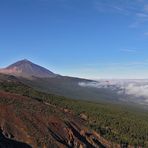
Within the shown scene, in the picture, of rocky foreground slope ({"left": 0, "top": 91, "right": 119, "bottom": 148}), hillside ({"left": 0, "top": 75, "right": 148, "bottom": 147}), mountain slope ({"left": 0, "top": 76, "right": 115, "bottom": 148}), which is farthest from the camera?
hillside ({"left": 0, "top": 75, "right": 148, "bottom": 147})

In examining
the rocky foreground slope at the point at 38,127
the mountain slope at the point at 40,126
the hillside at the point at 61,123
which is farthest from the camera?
the hillside at the point at 61,123

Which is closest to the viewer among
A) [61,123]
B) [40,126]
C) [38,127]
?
[38,127]

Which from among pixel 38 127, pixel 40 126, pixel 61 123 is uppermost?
pixel 61 123

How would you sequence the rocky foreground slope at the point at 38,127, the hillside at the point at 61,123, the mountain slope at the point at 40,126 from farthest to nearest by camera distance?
the hillside at the point at 61,123, the mountain slope at the point at 40,126, the rocky foreground slope at the point at 38,127

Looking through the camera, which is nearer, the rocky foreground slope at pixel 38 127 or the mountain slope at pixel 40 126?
the rocky foreground slope at pixel 38 127

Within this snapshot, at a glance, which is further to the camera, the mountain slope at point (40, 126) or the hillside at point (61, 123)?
the hillside at point (61, 123)

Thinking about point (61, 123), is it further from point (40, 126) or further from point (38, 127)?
point (38, 127)

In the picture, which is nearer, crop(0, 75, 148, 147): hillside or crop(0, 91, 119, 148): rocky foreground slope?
crop(0, 91, 119, 148): rocky foreground slope

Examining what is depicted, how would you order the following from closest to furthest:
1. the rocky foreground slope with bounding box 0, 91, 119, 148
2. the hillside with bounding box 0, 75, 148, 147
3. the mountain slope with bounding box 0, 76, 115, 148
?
the rocky foreground slope with bounding box 0, 91, 119, 148 → the mountain slope with bounding box 0, 76, 115, 148 → the hillside with bounding box 0, 75, 148, 147

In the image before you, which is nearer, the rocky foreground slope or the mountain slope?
the rocky foreground slope

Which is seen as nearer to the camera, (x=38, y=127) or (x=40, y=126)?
(x=38, y=127)

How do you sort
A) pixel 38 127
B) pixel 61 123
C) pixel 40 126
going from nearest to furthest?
pixel 38 127, pixel 40 126, pixel 61 123

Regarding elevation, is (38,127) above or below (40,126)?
below

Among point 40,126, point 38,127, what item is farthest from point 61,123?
point 38,127
